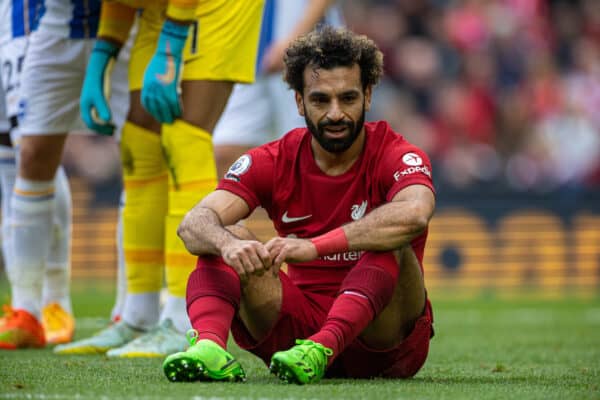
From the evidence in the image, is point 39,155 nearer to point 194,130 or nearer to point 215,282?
point 194,130

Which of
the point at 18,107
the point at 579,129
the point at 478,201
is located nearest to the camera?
the point at 18,107

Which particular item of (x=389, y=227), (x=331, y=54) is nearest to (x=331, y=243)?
(x=389, y=227)

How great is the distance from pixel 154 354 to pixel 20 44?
173 cm

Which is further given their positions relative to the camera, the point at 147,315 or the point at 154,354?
the point at 147,315

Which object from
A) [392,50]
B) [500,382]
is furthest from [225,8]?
[392,50]

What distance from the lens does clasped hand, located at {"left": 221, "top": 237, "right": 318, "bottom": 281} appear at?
324cm

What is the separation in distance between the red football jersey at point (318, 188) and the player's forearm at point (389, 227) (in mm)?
172

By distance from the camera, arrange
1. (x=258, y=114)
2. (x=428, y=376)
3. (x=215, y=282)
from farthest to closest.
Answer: (x=258, y=114) → (x=428, y=376) → (x=215, y=282)

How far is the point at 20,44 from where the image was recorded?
523cm

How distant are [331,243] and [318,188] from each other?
329mm

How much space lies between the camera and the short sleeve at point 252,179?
3.68 m

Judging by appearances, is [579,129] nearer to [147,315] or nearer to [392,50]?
[392,50]

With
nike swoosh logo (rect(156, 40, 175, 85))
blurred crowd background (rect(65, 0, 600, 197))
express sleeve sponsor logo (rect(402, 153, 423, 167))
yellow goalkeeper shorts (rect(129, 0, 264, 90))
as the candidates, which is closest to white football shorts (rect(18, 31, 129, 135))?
yellow goalkeeper shorts (rect(129, 0, 264, 90))

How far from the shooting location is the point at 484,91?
13.1 m
